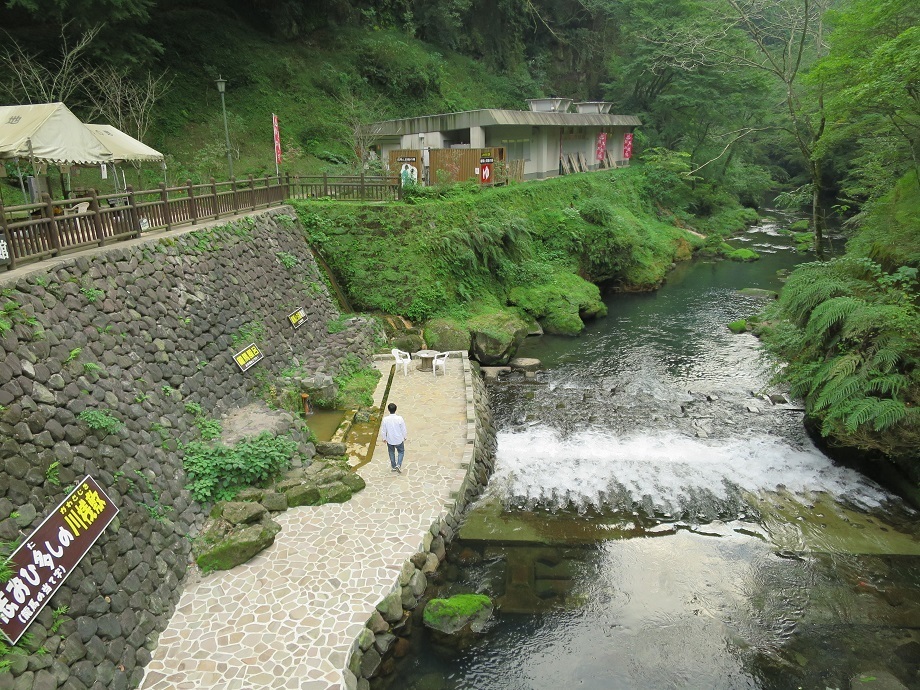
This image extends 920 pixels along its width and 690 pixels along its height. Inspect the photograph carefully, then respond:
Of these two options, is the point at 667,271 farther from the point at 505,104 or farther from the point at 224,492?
the point at 224,492

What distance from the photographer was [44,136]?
11.6 metres

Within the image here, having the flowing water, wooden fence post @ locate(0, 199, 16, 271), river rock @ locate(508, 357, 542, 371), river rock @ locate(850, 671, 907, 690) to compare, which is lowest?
river rock @ locate(850, 671, 907, 690)

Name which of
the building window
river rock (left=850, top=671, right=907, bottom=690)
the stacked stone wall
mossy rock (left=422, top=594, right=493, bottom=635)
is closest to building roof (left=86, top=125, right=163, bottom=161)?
the stacked stone wall

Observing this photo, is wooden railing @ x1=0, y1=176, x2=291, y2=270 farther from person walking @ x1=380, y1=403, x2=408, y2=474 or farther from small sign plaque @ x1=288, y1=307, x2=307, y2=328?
person walking @ x1=380, y1=403, x2=408, y2=474

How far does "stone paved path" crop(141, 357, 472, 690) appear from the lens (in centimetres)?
714

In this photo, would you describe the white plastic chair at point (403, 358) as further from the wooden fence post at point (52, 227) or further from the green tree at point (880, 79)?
the green tree at point (880, 79)

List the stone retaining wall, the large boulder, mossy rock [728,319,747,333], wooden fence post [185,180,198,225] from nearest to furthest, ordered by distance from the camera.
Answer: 1. the stone retaining wall
2. wooden fence post [185,180,198,225]
3. the large boulder
4. mossy rock [728,319,747,333]

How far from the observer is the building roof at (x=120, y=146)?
44.7ft

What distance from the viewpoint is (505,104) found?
4575cm

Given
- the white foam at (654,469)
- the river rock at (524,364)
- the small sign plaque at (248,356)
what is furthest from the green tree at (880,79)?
the small sign plaque at (248,356)

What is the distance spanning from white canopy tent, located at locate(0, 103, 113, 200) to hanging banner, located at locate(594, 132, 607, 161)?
35703mm

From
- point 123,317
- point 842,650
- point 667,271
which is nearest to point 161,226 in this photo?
point 123,317

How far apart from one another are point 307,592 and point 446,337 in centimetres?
1085

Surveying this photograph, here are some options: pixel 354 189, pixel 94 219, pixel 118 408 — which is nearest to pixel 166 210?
pixel 94 219
